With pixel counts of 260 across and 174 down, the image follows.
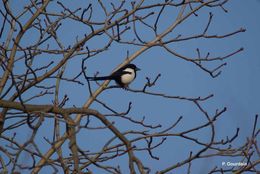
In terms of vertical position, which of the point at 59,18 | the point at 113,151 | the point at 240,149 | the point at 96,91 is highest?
the point at 59,18

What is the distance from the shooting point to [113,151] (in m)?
3.56

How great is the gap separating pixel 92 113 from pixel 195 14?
1.63 m

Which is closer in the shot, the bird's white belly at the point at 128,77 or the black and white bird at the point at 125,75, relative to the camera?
the black and white bird at the point at 125,75

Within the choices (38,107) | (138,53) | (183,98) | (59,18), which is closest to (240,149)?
(183,98)

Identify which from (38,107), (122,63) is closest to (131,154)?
(38,107)

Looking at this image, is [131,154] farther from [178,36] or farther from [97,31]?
[178,36]

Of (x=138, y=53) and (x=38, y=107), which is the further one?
(x=138, y=53)

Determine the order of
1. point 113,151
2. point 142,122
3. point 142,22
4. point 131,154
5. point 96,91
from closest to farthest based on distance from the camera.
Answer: point 131,154 → point 113,151 → point 142,122 → point 142,22 → point 96,91

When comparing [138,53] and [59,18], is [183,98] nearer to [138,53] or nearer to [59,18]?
[138,53]

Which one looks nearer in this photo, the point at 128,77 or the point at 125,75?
the point at 125,75

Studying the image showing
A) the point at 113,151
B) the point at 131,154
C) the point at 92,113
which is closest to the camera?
the point at 131,154

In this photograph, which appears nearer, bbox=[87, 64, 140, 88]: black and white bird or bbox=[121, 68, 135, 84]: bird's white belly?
bbox=[87, 64, 140, 88]: black and white bird

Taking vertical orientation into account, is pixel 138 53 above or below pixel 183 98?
above

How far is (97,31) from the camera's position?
3.78m
